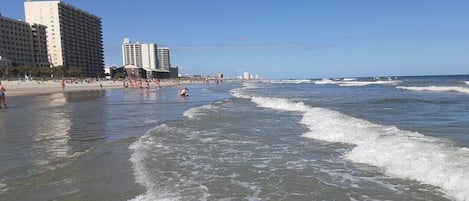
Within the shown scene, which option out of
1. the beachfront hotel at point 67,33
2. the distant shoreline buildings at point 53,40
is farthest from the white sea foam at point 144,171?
the beachfront hotel at point 67,33

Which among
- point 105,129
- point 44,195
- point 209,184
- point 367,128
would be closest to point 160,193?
point 209,184

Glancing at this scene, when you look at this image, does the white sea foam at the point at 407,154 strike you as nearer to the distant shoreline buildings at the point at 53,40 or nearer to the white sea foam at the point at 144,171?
the white sea foam at the point at 144,171

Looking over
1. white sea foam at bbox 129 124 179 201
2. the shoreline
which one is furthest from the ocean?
the shoreline

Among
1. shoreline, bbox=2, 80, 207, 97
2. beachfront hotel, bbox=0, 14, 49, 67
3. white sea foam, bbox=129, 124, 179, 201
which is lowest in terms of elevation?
shoreline, bbox=2, 80, 207, 97

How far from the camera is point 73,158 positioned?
379 inches

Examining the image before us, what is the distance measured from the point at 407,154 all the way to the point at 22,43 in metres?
157

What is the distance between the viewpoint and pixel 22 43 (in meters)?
146

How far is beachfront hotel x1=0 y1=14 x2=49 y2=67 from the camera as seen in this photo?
138 meters

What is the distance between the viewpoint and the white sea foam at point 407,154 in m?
6.93

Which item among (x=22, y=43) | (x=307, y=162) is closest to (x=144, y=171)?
(x=307, y=162)

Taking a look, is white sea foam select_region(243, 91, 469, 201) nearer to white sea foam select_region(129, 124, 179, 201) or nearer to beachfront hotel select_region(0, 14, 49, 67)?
white sea foam select_region(129, 124, 179, 201)

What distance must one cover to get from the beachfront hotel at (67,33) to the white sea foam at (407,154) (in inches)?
6230

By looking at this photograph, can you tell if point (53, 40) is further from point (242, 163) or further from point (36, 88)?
point (242, 163)

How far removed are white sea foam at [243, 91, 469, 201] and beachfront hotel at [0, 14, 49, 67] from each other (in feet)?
457
